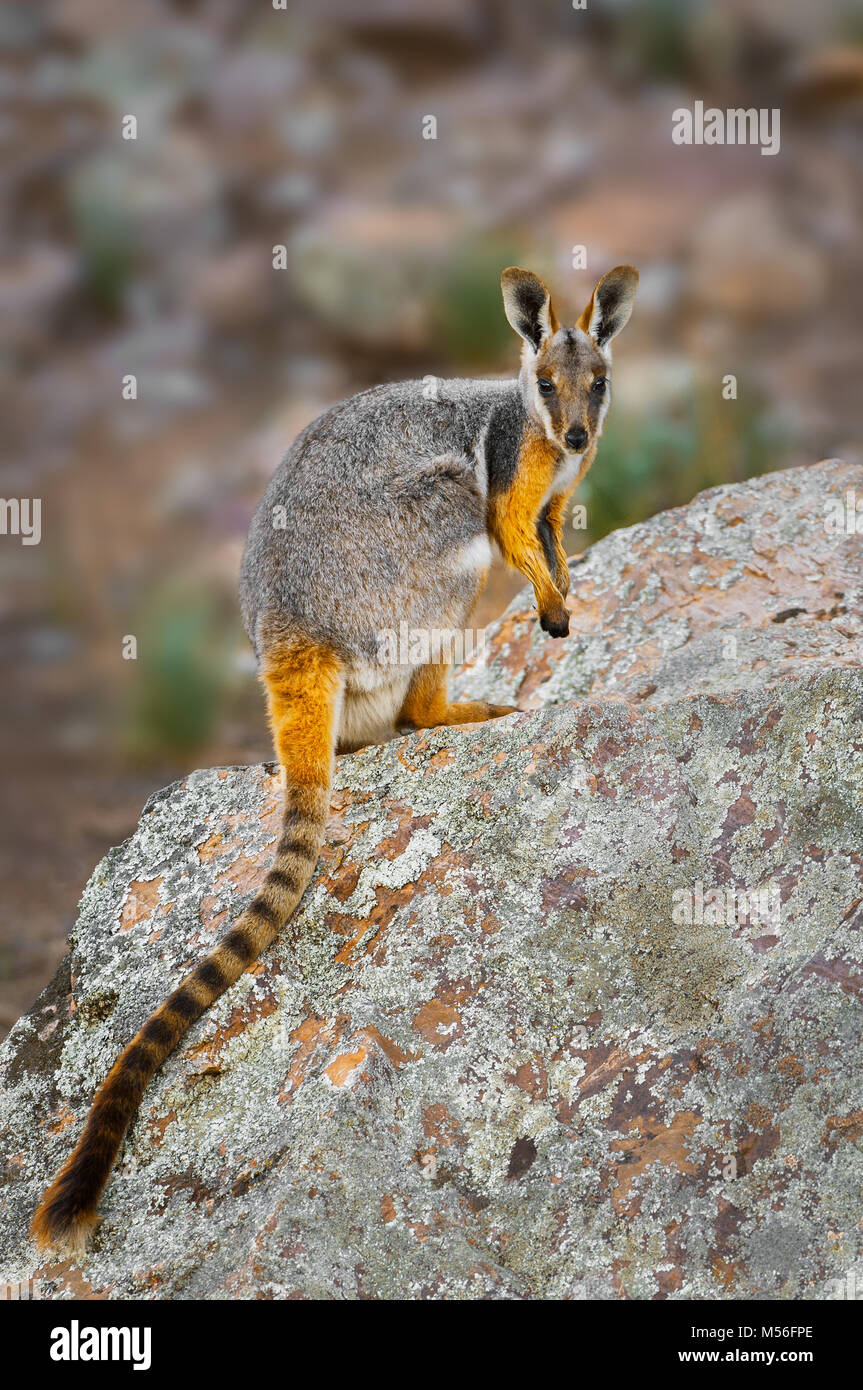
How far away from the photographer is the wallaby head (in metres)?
5.66

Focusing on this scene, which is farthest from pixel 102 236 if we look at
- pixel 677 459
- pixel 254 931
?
pixel 254 931

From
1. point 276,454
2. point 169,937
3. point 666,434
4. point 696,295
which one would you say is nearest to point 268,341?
point 276,454

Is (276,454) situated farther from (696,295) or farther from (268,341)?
(696,295)

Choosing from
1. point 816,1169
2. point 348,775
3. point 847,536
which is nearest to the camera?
point 816,1169

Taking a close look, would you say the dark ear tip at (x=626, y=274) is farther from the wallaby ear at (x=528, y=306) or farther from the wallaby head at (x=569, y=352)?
the wallaby ear at (x=528, y=306)

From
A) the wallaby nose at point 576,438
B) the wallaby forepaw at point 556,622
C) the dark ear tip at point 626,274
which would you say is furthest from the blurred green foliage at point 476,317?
the wallaby forepaw at point 556,622

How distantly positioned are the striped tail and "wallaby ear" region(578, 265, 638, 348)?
1874 mm

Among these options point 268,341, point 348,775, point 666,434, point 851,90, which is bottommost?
point 348,775

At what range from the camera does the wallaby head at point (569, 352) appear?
566 centimetres

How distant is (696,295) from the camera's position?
1836 centimetres

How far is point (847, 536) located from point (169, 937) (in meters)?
3.46

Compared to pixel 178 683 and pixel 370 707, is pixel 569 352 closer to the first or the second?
pixel 370 707

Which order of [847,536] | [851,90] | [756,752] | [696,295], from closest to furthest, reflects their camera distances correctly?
[756,752], [847,536], [696,295], [851,90]

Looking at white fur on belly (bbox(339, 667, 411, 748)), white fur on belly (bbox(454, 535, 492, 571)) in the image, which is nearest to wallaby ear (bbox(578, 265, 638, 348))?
white fur on belly (bbox(454, 535, 492, 571))
